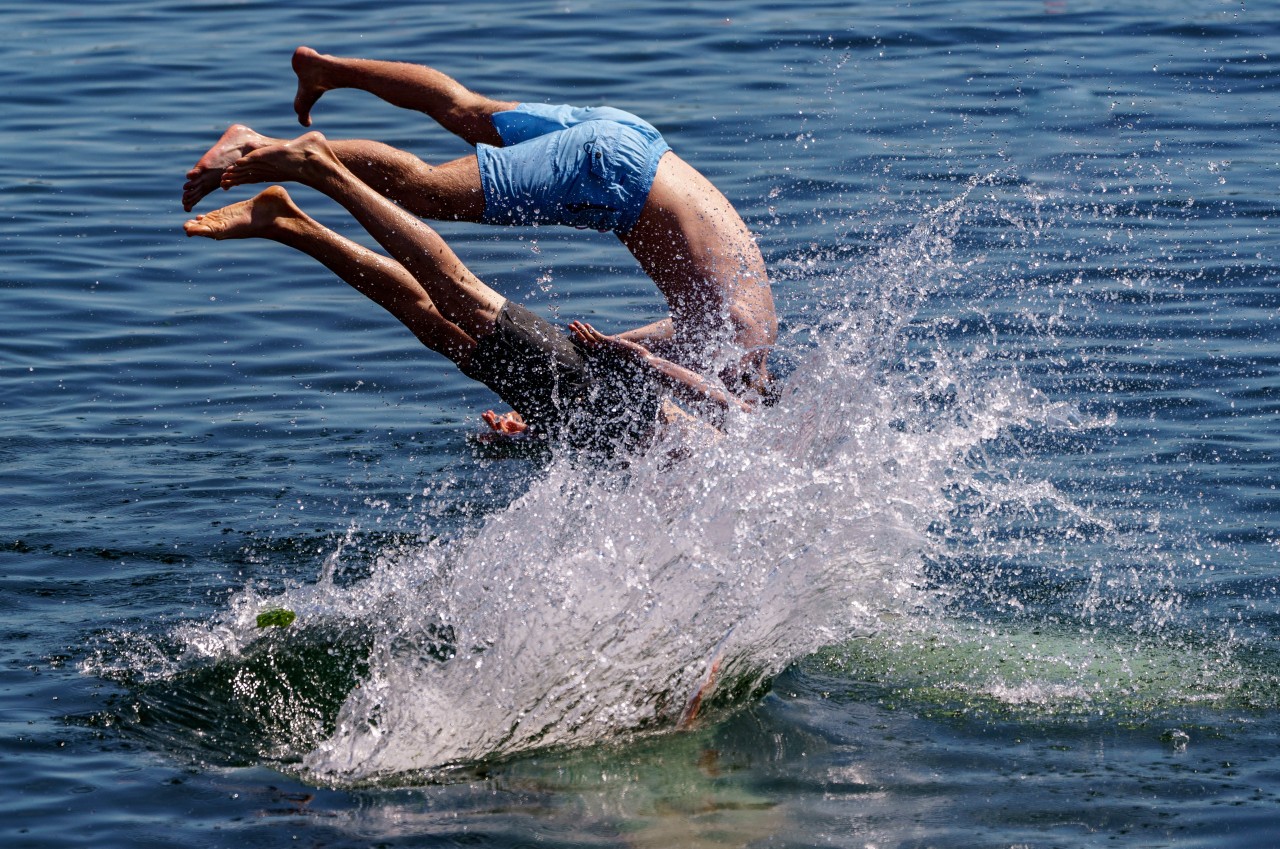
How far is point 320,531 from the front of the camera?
7.75 meters

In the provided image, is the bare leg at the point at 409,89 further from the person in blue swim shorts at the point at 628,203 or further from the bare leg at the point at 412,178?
the bare leg at the point at 412,178

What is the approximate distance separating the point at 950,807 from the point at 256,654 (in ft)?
8.47

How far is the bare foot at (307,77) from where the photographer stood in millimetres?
8008

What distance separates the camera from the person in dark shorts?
265 inches

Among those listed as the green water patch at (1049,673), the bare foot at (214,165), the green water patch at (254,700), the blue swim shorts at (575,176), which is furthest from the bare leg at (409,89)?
the green water patch at (1049,673)

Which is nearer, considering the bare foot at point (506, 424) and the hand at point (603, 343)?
the hand at point (603, 343)

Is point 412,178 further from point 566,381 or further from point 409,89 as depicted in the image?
point 566,381

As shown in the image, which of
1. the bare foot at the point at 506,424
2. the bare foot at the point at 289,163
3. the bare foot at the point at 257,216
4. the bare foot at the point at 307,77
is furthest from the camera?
the bare foot at the point at 506,424

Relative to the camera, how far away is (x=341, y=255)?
7.00m

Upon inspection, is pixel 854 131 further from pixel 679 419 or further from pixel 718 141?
pixel 679 419

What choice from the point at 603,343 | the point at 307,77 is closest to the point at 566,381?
the point at 603,343

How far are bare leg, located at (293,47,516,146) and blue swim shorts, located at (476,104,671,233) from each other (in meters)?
0.53

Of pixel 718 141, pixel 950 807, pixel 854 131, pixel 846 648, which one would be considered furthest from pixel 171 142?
pixel 950 807

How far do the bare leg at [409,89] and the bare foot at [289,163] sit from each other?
1.13 m
